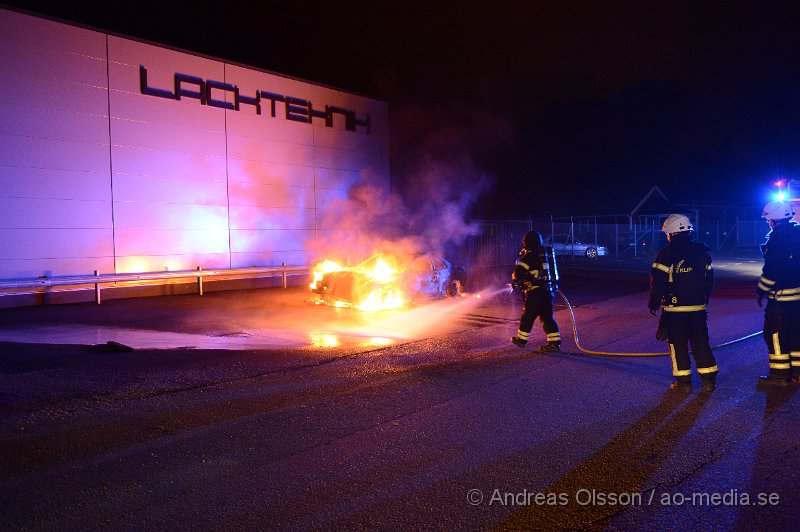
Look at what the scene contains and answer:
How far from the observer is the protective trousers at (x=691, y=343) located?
586cm

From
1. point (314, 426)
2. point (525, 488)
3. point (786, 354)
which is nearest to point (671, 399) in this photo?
point (786, 354)

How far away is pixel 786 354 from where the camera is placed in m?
6.04

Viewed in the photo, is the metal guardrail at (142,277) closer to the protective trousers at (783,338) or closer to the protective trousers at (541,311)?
the protective trousers at (541,311)

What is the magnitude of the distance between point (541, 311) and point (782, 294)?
2923 millimetres

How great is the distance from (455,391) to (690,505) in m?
2.85

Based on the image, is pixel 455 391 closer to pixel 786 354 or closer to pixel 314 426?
pixel 314 426

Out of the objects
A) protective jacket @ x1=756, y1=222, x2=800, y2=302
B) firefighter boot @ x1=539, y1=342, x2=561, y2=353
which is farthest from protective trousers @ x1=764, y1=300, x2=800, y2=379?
firefighter boot @ x1=539, y1=342, x2=561, y2=353

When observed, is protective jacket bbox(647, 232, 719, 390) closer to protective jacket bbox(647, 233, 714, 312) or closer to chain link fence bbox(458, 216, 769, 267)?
protective jacket bbox(647, 233, 714, 312)

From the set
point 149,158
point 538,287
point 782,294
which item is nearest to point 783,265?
point 782,294

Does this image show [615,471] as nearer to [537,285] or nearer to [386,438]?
[386,438]

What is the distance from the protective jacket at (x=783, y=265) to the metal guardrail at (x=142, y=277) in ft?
45.8

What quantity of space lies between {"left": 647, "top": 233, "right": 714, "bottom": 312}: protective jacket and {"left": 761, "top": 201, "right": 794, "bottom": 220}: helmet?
915mm

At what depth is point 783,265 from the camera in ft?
20.2

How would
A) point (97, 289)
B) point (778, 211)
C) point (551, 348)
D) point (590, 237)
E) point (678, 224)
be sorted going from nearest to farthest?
point (678, 224), point (778, 211), point (551, 348), point (97, 289), point (590, 237)
